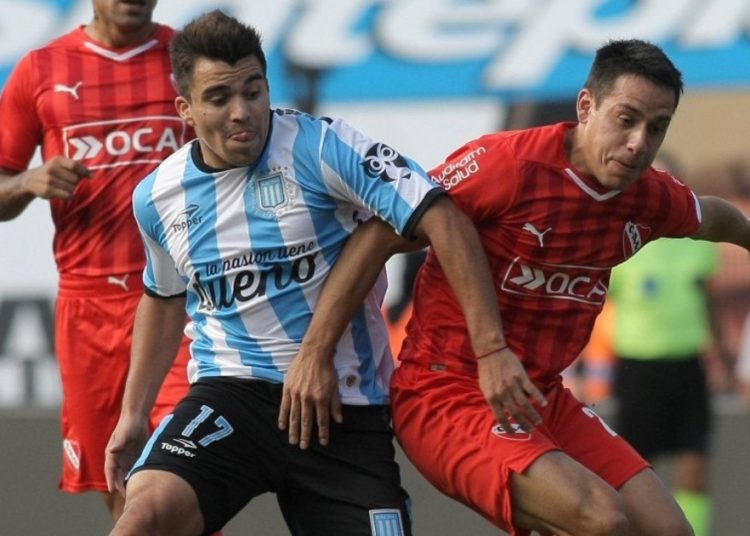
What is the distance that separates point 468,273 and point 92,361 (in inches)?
81.2

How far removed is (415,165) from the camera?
4.33 meters

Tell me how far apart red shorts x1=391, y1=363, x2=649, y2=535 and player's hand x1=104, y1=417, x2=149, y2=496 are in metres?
0.74

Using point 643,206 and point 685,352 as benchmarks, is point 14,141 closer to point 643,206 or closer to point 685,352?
point 643,206

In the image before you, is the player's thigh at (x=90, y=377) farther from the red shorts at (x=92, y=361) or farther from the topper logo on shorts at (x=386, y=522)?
the topper logo on shorts at (x=386, y=522)

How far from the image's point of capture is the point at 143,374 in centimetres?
465

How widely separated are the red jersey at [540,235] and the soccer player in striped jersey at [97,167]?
1.31 meters

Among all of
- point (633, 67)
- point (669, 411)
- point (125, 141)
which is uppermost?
point (633, 67)

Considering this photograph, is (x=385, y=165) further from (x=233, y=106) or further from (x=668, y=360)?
(x=668, y=360)

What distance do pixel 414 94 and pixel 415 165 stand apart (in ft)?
15.3

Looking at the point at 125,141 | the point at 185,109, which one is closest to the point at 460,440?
the point at 185,109

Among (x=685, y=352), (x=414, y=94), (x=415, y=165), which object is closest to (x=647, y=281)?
(x=685, y=352)

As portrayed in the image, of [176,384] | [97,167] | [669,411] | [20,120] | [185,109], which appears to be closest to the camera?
[185,109]

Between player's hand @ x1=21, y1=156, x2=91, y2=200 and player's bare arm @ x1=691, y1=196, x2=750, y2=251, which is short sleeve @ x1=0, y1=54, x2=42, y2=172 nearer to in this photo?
player's hand @ x1=21, y1=156, x2=91, y2=200

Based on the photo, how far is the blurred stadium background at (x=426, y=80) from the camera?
342 inches
